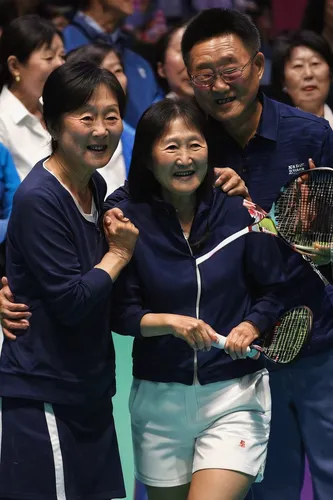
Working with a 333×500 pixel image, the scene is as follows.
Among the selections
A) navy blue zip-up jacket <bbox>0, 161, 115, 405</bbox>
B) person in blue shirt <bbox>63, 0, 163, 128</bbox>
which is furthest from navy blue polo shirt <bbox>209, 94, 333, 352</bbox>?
person in blue shirt <bbox>63, 0, 163, 128</bbox>

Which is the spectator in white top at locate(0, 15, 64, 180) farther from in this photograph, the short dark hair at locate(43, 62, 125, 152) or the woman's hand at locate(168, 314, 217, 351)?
the woman's hand at locate(168, 314, 217, 351)

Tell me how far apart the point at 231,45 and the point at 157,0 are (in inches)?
228

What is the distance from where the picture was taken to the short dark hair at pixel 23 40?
574 cm

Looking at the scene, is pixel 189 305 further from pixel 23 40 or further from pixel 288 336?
pixel 23 40

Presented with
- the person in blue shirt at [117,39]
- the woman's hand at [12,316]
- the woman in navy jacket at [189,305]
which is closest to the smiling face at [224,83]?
the woman in navy jacket at [189,305]

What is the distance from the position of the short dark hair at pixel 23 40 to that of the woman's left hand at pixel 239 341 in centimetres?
263

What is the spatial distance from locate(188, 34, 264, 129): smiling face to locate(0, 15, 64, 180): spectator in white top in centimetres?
182

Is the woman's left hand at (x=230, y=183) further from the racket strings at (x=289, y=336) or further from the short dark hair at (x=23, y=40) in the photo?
the short dark hair at (x=23, y=40)

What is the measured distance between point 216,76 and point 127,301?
0.79 meters

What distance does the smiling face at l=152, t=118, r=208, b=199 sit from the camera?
360 cm

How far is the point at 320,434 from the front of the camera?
12.8ft

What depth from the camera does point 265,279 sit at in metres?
3.70

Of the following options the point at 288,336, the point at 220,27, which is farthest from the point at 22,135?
the point at 288,336

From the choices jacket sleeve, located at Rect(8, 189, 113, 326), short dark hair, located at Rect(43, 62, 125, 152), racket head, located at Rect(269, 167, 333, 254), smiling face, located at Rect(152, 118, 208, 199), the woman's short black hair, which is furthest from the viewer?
the woman's short black hair
